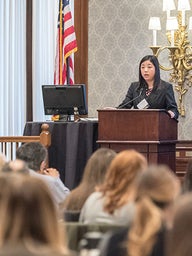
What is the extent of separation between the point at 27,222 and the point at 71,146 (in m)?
5.82

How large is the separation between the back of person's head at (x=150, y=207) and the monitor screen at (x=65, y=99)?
5.19 meters

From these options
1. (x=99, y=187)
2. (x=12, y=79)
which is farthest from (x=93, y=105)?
(x=99, y=187)

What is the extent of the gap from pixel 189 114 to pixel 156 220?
693 cm

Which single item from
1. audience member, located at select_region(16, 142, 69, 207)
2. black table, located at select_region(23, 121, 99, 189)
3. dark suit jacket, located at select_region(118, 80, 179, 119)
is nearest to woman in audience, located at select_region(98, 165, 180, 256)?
audience member, located at select_region(16, 142, 69, 207)

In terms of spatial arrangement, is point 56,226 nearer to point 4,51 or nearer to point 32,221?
point 32,221

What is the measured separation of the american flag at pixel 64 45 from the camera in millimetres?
9430

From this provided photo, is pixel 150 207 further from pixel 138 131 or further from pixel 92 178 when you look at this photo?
pixel 138 131

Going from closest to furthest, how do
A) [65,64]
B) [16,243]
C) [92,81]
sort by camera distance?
1. [16,243]
2. [65,64]
3. [92,81]

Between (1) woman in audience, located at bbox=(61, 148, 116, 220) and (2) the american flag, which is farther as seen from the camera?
(2) the american flag

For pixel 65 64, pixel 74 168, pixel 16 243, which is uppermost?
pixel 65 64

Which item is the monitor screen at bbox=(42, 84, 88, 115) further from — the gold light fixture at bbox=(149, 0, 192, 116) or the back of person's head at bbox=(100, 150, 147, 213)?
the back of person's head at bbox=(100, 150, 147, 213)

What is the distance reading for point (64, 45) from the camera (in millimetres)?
9453

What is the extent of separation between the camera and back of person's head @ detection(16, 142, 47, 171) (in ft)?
18.0

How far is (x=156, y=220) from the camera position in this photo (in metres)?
2.68
